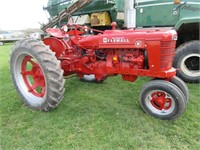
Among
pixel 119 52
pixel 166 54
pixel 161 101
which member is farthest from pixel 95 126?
pixel 166 54

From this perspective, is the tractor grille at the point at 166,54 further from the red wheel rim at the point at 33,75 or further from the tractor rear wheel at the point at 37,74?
the red wheel rim at the point at 33,75

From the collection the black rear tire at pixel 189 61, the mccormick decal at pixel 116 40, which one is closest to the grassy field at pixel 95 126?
the black rear tire at pixel 189 61

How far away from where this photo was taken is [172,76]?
2.86 meters

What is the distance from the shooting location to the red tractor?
2750 millimetres

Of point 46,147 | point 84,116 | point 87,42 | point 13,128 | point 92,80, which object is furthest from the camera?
point 92,80

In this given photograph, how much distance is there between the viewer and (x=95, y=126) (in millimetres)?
2719

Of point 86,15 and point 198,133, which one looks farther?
point 86,15

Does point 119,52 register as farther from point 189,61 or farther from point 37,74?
point 189,61

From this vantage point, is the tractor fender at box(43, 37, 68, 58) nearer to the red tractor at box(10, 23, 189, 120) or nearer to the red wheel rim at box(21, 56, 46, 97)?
the red tractor at box(10, 23, 189, 120)

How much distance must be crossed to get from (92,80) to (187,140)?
2383 millimetres

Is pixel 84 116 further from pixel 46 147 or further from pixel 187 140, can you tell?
pixel 187 140

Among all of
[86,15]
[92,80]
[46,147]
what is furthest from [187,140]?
[86,15]

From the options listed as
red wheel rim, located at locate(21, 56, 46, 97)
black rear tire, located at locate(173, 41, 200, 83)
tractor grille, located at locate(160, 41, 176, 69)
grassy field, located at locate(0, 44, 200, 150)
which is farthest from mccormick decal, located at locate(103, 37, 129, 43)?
black rear tire, located at locate(173, 41, 200, 83)

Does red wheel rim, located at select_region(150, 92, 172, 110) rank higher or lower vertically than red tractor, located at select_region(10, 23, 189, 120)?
lower
